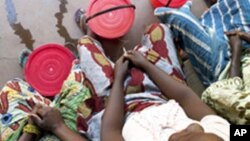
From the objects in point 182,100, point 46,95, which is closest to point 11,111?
point 46,95

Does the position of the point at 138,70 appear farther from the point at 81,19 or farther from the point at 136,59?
the point at 81,19

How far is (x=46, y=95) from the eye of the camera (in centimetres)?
170

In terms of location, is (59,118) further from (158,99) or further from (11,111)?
(158,99)

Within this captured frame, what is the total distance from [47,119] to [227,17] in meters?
0.75

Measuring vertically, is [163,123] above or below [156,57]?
below

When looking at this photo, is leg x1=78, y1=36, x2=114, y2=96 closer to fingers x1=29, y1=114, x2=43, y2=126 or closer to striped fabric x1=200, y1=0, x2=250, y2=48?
fingers x1=29, y1=114, x2=43, y2=126

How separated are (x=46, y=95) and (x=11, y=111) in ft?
0.61

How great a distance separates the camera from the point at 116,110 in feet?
4.59

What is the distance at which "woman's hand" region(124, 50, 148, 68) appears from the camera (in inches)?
58.7

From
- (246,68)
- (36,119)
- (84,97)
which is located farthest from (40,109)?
(246,68)

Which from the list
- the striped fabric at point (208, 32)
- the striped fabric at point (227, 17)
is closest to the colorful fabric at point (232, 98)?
the striped fabric at point (208, 32)

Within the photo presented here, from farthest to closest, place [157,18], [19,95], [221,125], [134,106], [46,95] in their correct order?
[157,18] → [46,95] → [19,95] → [134,106] → [221,125]

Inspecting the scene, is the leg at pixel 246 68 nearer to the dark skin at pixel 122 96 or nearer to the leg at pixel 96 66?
the dark skin at pixel 122 96

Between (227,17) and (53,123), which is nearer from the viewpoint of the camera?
(53,123)
